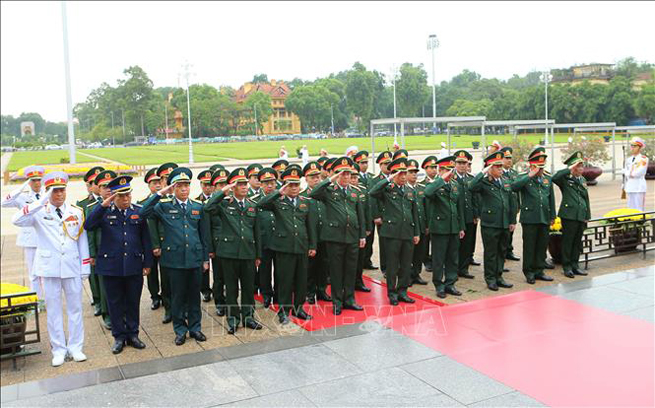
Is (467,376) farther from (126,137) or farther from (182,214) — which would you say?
(126,137)

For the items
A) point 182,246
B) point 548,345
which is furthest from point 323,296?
point 548,345

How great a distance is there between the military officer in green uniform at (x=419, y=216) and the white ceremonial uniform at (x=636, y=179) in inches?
185

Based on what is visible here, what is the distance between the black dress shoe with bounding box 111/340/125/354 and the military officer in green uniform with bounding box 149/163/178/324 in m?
0.67

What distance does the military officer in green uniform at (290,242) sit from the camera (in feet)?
21.1

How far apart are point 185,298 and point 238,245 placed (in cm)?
76

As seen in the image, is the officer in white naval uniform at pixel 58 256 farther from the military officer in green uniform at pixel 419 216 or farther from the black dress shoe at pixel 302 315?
the military officer in green uniform at pixel 419 216

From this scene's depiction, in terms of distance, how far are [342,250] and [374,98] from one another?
77589 millimetres

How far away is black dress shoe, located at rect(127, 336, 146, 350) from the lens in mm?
5684

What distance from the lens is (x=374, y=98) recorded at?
271ft

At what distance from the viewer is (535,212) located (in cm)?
780

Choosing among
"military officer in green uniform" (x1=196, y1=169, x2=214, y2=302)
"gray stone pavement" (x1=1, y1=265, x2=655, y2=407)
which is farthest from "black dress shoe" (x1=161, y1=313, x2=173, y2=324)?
"gray stone pavement" (x1=1, y1=265, x2=655, y2=407)

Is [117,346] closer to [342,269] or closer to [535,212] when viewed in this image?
[342,269]

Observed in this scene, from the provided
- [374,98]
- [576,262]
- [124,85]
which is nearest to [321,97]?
[374,98]

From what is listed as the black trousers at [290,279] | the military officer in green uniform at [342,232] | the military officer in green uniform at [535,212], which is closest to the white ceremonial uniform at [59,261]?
the black trousers at [290,279]
